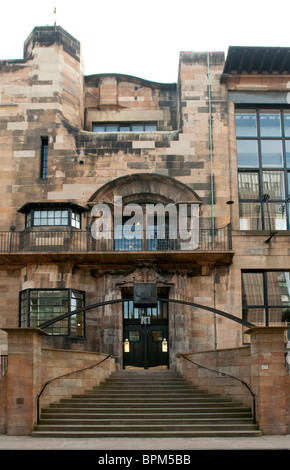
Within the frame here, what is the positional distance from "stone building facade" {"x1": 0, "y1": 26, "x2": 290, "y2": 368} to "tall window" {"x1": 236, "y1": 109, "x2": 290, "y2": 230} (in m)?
0.05

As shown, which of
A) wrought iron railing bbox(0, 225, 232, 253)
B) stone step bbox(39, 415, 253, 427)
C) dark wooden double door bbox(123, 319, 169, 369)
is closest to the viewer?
stone step bbox(39, 415, 253, 427)

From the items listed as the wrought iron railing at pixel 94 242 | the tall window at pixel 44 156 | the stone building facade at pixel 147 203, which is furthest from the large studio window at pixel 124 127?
the wrought iron railing at pixel 94 242

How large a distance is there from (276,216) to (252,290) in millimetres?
3483

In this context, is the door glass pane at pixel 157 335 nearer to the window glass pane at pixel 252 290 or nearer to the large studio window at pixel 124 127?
→ the window glass pane at pixel 252 290

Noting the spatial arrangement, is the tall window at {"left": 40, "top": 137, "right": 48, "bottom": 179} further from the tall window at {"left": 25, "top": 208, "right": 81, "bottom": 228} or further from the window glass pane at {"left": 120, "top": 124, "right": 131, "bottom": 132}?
the window glass pane at {"left": 120, "top": 124, "right": 131, "bottom": 132}

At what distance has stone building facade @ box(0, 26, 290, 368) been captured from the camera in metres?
24.2

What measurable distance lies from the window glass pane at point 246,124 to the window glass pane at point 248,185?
73.0 inches

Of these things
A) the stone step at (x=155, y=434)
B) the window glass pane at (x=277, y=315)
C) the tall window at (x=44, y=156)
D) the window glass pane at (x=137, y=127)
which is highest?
the window glass pane at (x=137, y=127)

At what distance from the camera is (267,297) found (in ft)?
81.9

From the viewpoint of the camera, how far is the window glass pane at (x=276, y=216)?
25.9m

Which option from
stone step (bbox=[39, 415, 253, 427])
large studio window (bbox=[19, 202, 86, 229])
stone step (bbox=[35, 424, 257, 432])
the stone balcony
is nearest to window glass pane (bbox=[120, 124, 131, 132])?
large studio window (bbox=[19, 202, 86, 229])

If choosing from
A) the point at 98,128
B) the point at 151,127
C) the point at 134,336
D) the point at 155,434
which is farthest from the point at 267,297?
the point at 98,128

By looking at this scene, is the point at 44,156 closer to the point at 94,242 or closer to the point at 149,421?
the point at 94,242
